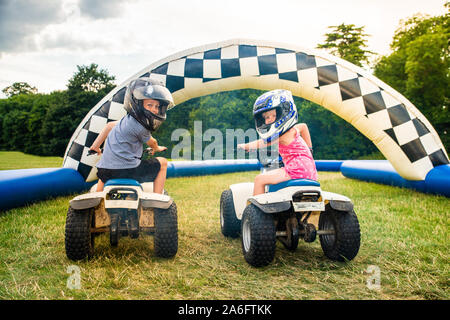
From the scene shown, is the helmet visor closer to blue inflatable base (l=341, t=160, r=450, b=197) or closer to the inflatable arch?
the inflatable arch

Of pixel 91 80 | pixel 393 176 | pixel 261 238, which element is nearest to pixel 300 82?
pixel 393 176

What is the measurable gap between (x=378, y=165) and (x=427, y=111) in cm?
1264

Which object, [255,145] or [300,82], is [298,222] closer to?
[255,145]

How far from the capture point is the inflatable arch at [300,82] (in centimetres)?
492

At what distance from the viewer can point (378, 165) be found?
7.23m

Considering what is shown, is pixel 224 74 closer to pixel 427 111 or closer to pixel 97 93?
pixel 427 111

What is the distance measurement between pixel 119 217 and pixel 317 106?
64.6ft

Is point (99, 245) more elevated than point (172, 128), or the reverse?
point (172, 128)

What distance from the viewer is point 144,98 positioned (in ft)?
8.57

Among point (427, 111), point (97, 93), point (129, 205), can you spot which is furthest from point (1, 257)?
point (97, 93)

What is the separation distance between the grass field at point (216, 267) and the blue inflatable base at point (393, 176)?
1361mm

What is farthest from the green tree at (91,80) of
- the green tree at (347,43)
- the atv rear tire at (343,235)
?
the atv rear tire at (343,235)

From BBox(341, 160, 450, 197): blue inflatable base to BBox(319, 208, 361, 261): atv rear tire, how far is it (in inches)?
128

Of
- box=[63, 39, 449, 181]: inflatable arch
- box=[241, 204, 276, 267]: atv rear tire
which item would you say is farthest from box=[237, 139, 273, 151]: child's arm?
box=[63, 39, 449, 181]: inflatable arch
